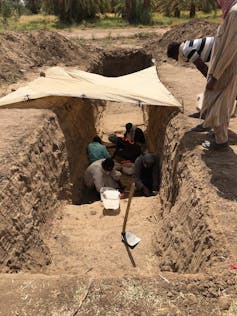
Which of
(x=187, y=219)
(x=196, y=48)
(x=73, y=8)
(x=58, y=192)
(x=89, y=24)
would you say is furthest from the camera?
(x=73, y=8)

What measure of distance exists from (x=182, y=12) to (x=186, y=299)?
3828cm

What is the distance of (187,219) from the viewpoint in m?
4.98

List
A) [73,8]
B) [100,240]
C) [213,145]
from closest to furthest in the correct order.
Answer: [213,145]
[100,240]
[73,8]

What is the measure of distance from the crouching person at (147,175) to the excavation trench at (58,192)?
48cm

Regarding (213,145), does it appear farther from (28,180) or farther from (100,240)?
(28,180)

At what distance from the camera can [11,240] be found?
4621 mm

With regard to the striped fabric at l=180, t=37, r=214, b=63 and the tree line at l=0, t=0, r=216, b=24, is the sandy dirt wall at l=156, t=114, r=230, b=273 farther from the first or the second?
the tree line at l=0, t=0, r=216, b=24

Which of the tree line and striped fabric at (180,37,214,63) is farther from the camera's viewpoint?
the tree line

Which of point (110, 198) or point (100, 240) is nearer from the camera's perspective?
point (100, 240)

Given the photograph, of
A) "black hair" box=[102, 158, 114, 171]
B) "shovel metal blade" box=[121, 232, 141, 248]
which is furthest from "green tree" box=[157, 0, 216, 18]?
"shovel metal blade" box=[121, 232, 141, 248]

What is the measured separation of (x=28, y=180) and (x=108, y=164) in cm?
219

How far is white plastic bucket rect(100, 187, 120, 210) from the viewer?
6.92 metres

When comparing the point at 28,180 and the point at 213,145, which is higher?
the point at 213,145

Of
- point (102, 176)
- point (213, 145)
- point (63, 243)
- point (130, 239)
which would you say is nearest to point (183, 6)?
point (102, 176)
